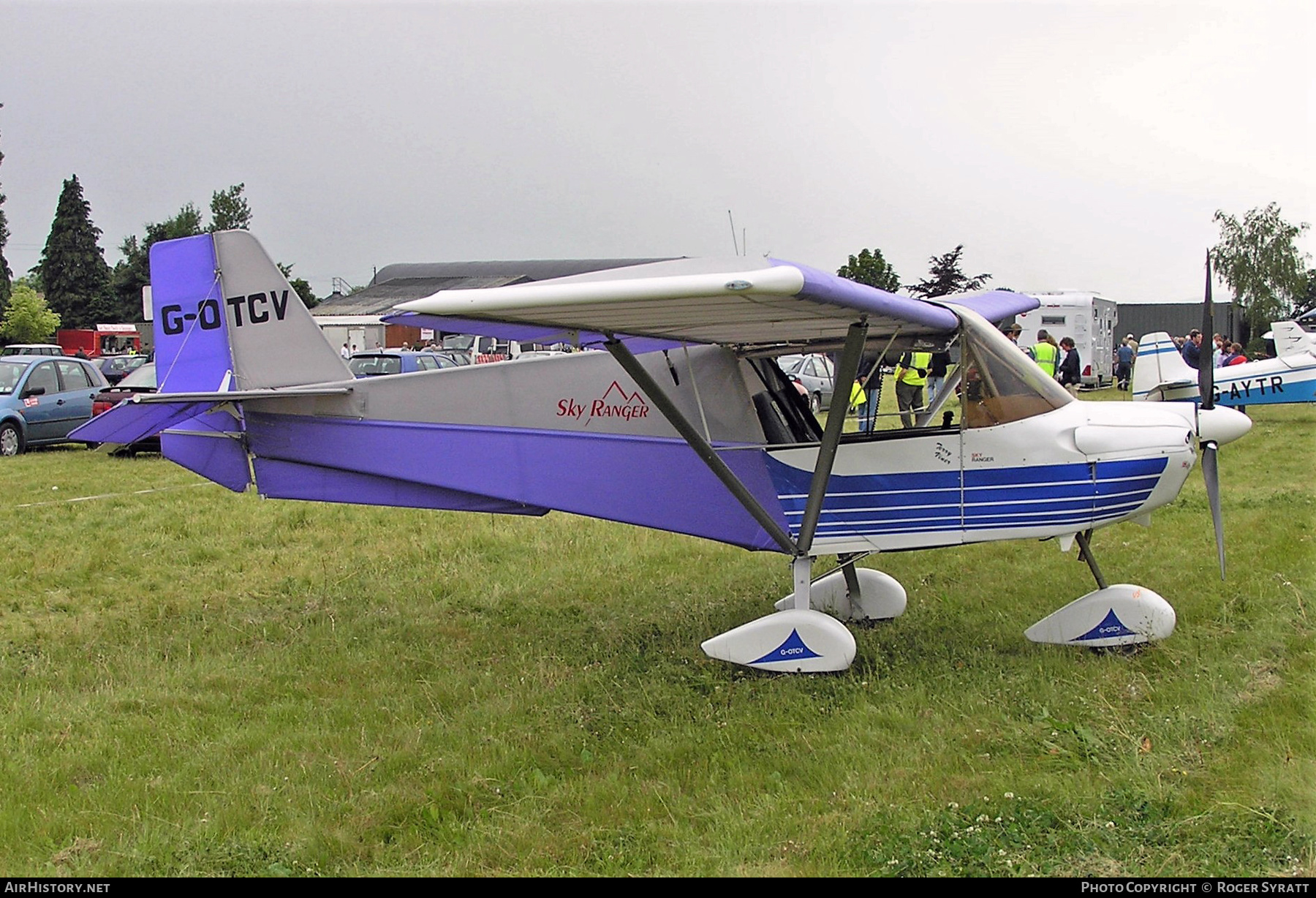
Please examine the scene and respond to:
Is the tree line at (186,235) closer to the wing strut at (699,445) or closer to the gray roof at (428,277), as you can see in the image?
the gray roof at (428,277)

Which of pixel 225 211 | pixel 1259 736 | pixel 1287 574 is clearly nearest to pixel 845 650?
pixel 1259 736

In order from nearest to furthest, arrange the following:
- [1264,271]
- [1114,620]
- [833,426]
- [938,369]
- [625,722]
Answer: [625,722], [833,426], [1114,620], [938,369], [1264,271]

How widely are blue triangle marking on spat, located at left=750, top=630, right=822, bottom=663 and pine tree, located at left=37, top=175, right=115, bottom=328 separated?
270ft

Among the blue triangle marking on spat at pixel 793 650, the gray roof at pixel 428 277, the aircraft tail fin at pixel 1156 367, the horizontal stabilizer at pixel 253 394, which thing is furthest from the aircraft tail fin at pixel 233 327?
the gray roof at pixel 428 277

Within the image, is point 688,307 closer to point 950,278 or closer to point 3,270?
point 950,278

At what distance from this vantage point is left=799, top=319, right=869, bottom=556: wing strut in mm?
5270

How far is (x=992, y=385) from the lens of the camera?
6129mm

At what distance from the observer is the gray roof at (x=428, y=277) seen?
60.5 m

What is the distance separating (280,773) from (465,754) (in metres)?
0.84

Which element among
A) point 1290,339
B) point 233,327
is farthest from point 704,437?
point 1290,339

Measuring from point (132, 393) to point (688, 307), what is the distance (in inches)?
562

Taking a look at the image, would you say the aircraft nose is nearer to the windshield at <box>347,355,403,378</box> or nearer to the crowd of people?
the crowd of people

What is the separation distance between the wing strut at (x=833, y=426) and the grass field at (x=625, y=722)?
90cm
